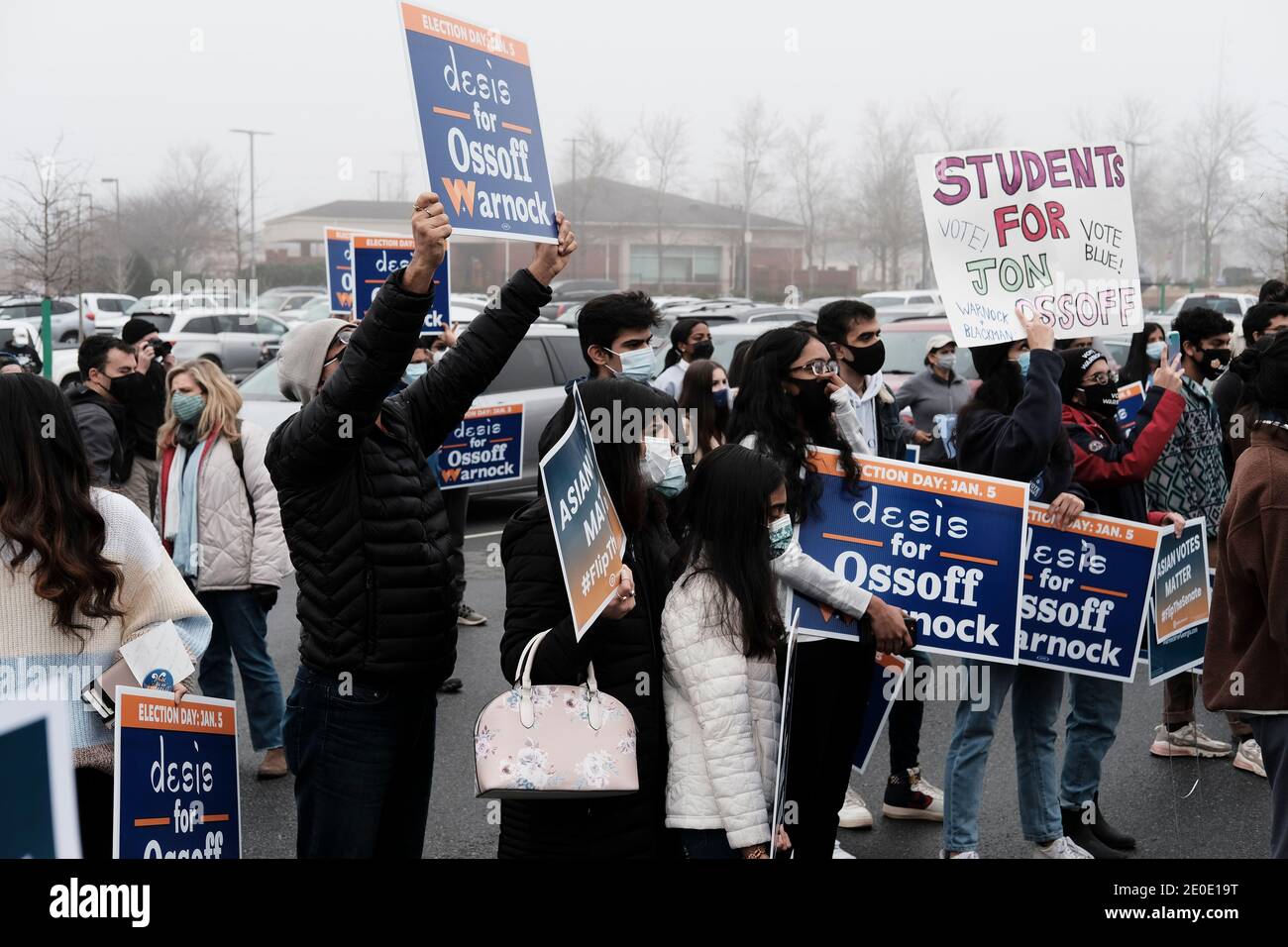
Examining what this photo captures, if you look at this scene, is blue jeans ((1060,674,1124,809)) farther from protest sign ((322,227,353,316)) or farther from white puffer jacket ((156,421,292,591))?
protest sign ((322,227,353,316))

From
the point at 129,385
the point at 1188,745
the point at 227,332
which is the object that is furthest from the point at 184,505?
the point at 227,332

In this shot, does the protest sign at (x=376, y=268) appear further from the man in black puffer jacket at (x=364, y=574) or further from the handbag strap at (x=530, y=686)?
the handbag strap at (x=530, y=686)

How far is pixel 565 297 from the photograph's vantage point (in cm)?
4359

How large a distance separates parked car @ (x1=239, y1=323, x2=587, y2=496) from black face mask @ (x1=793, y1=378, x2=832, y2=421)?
844 cm

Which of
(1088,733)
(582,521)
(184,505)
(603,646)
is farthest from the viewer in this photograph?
(184,505)

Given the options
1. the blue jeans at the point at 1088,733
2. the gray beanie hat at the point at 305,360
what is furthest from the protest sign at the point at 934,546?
the gray beanie hat at the point at 305,360

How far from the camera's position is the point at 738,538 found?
3.65m

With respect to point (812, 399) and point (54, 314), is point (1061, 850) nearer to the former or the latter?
point (812, 399)

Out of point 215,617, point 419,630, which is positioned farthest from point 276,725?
point 419,630

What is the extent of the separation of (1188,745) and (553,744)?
14.8ft

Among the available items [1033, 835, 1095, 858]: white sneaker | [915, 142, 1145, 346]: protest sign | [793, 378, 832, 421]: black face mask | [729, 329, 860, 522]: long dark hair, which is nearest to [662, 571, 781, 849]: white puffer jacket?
[729, 329, 860, 522]: long dark hair

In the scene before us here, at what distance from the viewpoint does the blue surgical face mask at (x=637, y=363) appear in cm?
561

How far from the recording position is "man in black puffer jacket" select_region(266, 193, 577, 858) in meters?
3.43
